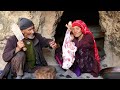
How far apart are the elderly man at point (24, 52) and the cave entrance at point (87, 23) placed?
79cm

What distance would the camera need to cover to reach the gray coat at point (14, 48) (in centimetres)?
636

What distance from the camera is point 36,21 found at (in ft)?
22.8

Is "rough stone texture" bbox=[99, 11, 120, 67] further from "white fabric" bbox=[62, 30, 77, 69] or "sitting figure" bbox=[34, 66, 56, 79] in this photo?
"sitting figure" bbox=[34, 66, 56, 79]

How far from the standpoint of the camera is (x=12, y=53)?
6.32 metres

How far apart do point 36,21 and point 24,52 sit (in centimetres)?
73

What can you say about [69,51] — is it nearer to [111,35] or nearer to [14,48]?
Answer: [14,48]

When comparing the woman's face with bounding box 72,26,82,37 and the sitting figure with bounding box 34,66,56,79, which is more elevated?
the woman's face with bounding box 72,26,82,37

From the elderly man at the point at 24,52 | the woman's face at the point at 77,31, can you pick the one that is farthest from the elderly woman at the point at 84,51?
the elderly man at the point at 24,52

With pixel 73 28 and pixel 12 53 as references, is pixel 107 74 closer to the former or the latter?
pixel 73 28

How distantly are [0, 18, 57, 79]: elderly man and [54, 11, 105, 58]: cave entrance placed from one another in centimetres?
79

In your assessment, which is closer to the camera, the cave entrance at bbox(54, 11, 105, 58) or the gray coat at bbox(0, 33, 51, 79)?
the gray coat at bbox(0, 33, 51, 79)

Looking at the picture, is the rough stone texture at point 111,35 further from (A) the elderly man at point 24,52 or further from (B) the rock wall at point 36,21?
(A) the elderly man at point 24,52

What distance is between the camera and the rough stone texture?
7.03 meters

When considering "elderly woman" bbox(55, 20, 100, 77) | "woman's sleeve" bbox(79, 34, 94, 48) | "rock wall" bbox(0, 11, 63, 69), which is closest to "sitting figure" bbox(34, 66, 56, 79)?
"elderly woman" bbox(55, 20, 100, 77)
